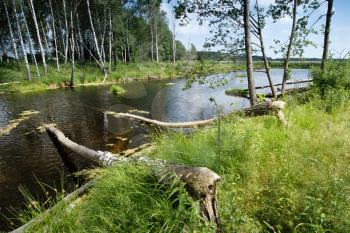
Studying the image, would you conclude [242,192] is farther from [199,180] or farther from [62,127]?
[62,127]

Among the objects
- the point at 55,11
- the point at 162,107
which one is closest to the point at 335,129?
the point at 162,107

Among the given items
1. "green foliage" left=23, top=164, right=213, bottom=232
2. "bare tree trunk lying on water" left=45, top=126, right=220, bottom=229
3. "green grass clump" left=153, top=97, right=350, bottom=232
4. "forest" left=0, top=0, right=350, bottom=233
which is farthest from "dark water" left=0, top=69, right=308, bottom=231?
"bare tree trunk lying on water" left=45, top=126, right=220, bottom=229

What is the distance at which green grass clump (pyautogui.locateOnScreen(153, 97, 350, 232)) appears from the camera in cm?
318

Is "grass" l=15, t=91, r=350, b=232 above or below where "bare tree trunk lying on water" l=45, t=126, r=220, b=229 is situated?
below

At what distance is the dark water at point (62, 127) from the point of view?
26.3 ft

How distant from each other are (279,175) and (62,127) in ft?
37.9

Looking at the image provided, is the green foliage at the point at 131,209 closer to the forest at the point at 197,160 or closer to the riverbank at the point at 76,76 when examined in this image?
the forest at the point at 197,160

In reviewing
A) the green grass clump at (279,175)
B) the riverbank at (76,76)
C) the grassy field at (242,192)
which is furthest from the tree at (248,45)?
the riverbank at (76,76)

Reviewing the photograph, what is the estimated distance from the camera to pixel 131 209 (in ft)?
11.1

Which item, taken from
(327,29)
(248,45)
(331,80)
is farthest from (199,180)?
(327,29)

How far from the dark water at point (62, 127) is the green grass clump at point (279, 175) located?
2.26m

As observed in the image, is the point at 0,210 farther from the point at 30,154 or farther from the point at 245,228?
the point at 245,228

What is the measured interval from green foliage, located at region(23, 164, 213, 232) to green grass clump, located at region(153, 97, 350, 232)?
53 cm

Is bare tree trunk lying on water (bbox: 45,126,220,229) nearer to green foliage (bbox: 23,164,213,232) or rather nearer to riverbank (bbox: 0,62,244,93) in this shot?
green foliage (bbox: 23,164,213,232)
